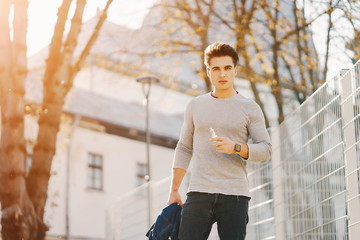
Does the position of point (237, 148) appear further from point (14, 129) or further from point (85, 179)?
point (85, 179)

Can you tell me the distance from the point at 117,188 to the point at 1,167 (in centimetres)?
2072

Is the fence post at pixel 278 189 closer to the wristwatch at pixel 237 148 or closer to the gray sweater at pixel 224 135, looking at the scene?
the gray sweater at pixel 224 135

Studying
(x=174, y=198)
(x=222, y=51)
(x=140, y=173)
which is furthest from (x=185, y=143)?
(x=140, y=173)

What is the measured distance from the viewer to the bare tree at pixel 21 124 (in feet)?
28.7

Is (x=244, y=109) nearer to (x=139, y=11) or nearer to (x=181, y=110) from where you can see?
(x=139, y=11)

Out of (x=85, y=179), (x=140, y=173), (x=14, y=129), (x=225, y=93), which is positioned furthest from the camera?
(x=140, y=173)

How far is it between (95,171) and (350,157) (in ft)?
79.2

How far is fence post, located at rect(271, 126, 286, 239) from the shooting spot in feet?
21.8

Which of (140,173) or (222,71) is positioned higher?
(140,173)

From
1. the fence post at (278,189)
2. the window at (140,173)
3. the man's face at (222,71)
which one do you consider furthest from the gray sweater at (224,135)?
the window at (140,173)

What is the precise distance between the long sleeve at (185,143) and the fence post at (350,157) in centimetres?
115

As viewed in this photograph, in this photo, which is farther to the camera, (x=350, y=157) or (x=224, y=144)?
(x=350, y=157)

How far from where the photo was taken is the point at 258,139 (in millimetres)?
4281

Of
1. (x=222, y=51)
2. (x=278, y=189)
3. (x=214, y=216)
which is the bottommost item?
(x=214, y=216)
